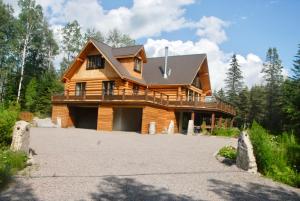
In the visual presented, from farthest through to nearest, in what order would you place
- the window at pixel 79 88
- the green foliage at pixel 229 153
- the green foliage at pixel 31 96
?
the green foliage at pixel 31 96 < the window at pixel 79 88 < the green foliage at pixel 229 153

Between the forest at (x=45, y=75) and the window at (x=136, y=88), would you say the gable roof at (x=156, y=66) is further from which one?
the forest at (x=45, y=75)

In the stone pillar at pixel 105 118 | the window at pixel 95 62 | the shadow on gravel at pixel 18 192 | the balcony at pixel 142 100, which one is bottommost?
the shadow on gravel at pixel 18 192

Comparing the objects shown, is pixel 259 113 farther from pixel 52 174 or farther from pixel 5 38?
pixel 52 174

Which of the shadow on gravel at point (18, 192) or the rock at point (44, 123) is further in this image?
the rock at point (44, 123)

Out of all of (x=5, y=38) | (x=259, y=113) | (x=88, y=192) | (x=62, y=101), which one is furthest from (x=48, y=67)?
(x=88, y=192)

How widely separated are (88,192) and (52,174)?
1890 mm

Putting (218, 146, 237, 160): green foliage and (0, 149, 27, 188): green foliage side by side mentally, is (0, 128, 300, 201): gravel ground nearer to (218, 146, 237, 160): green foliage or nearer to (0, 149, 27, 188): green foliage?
(0, 149, 27, 188): green foliage

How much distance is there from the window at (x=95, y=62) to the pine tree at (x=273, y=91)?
27.5 m

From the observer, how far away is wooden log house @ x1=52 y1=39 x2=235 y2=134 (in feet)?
91.9

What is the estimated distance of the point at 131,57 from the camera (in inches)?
1231

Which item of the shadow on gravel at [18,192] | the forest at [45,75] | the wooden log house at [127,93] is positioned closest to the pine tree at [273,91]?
the forest at [45,75]

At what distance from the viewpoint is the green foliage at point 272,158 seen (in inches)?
390

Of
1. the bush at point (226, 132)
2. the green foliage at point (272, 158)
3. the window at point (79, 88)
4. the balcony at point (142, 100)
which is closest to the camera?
the green foliage at point (272, 158)

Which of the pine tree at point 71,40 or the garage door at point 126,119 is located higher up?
the pine tree at point 71,40
